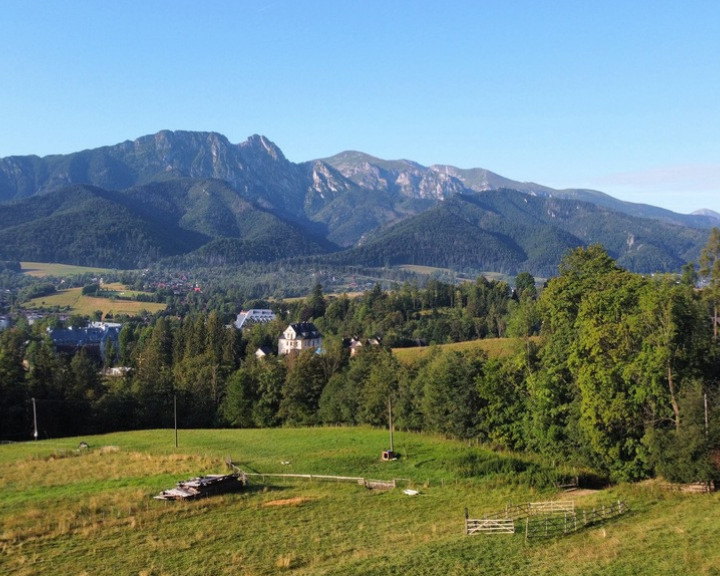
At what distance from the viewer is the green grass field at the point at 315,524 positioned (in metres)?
23.6

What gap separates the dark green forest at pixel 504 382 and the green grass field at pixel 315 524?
403 cm

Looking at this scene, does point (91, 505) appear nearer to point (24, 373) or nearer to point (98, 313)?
point (24, 373)

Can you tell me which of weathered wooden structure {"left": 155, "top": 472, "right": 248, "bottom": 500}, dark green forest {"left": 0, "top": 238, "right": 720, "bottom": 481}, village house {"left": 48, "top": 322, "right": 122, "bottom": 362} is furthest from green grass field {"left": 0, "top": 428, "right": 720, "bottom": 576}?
village house {"left": 48, "top": 322, "right": 122, "bottom": 362}

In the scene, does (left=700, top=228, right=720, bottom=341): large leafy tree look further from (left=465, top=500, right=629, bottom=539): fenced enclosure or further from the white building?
the white building

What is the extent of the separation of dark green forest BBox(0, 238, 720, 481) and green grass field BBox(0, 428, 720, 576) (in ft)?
13.2

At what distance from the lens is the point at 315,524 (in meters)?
30.2

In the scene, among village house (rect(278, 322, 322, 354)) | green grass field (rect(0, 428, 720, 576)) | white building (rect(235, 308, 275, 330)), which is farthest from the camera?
white building (rect(235, 308, 275, 330))

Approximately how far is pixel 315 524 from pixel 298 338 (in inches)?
3309

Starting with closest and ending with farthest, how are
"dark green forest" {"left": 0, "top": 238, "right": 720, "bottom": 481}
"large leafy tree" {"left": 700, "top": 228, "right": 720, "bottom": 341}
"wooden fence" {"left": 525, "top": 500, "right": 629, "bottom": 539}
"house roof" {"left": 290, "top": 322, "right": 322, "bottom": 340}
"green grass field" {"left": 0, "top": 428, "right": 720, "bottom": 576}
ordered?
"green grass field" {"left": 0, "top": 428, "right": 720, "bottom": 576} < "wooden fence" {"left": 525, "top": 500, "right": 629, "bottom": 539} < "dark green forest" {"left": 0, "top": 238, "right": 720, "bottom": 481} < "large leafy tree" {"left": 700, "top": 228, "right": 720, "bottom": 341} < "house roof" {"left": 290, "top": 322, "right": 322, "bottom": 340}

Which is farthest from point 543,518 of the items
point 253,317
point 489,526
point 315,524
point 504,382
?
point 253,317

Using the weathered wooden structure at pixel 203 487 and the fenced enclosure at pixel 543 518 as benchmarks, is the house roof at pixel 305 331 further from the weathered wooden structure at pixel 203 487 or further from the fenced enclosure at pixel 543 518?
the fenced enclosure at pixel 543 518

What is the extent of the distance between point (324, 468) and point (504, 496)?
42.4 ft

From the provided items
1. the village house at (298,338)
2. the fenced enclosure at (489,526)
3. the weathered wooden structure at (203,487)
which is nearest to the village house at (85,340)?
the village house at (298,338)

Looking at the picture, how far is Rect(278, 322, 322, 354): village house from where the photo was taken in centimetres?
11225
